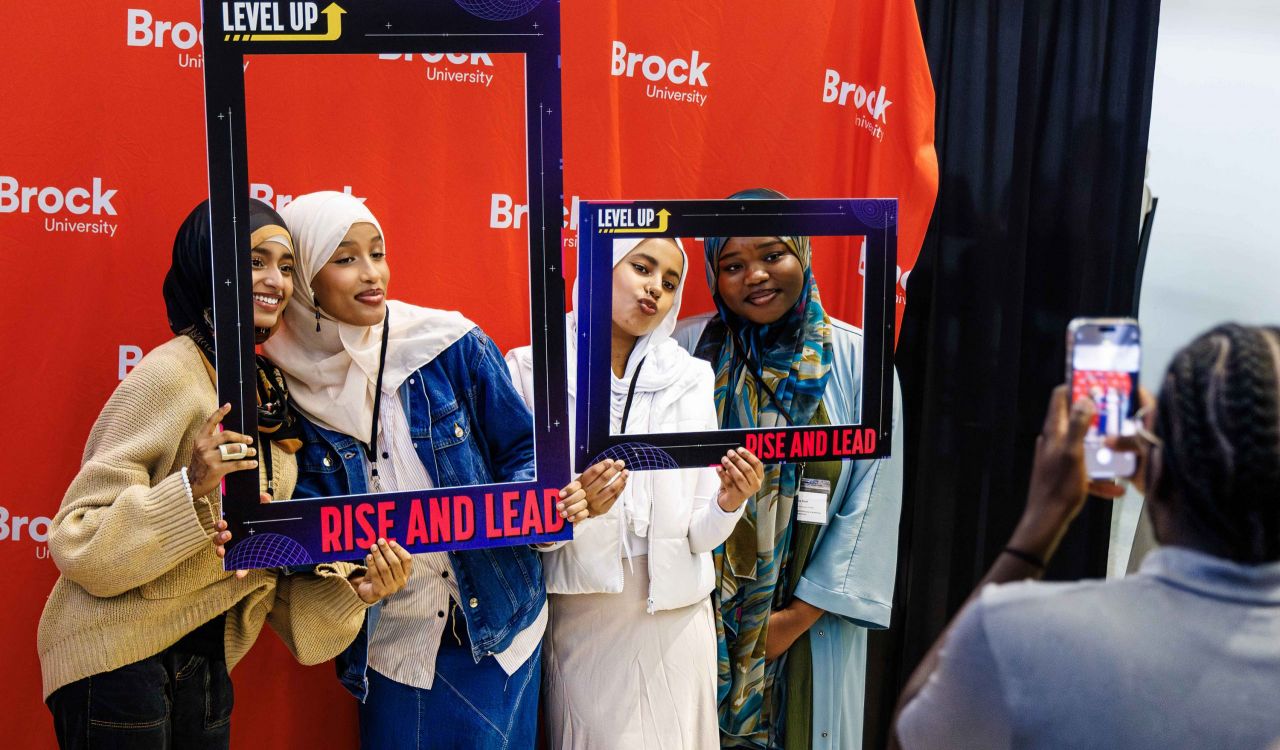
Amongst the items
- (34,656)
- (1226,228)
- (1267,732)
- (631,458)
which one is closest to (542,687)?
(631,458)

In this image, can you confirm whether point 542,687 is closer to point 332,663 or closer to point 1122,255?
point 332,663

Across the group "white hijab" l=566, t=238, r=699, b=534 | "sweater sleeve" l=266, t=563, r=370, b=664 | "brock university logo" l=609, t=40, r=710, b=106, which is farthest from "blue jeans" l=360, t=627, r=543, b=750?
"brock university logo" l=609, t=40, r=710, b=106

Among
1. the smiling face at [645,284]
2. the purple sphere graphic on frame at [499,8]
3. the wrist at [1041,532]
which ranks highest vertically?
the purple sphere graphic on frame at [499,8]

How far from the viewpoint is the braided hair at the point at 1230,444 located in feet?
3.66

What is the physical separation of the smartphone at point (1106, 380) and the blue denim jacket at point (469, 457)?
1145 mm

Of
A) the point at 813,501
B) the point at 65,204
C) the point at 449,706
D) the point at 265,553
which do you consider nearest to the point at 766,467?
the point at 813,501

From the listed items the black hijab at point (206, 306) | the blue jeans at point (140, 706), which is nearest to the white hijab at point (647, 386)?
the black hijab at point (206, 306)

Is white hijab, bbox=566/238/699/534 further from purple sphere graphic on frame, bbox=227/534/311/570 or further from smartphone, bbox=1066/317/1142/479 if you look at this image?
smartphone, bbox=1066/317/1142/479

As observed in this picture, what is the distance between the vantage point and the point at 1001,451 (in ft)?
11.4

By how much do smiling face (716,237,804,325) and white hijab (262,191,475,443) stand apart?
63cm

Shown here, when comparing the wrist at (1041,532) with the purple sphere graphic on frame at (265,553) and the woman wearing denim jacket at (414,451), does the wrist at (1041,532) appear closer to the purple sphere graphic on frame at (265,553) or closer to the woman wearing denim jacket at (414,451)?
the woman wearing denim jacket at (414,451)

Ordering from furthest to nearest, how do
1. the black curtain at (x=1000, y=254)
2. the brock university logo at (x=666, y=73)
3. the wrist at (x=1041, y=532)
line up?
the black curtain at (x=1000, y=254) < the brock university logo at (x=666, y=73) < the wrist at (x=1041, y=532)

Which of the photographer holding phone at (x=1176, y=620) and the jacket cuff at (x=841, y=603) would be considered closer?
the photographer holding phone at (x=1176, y=620)

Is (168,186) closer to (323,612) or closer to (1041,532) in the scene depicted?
(323,612)
